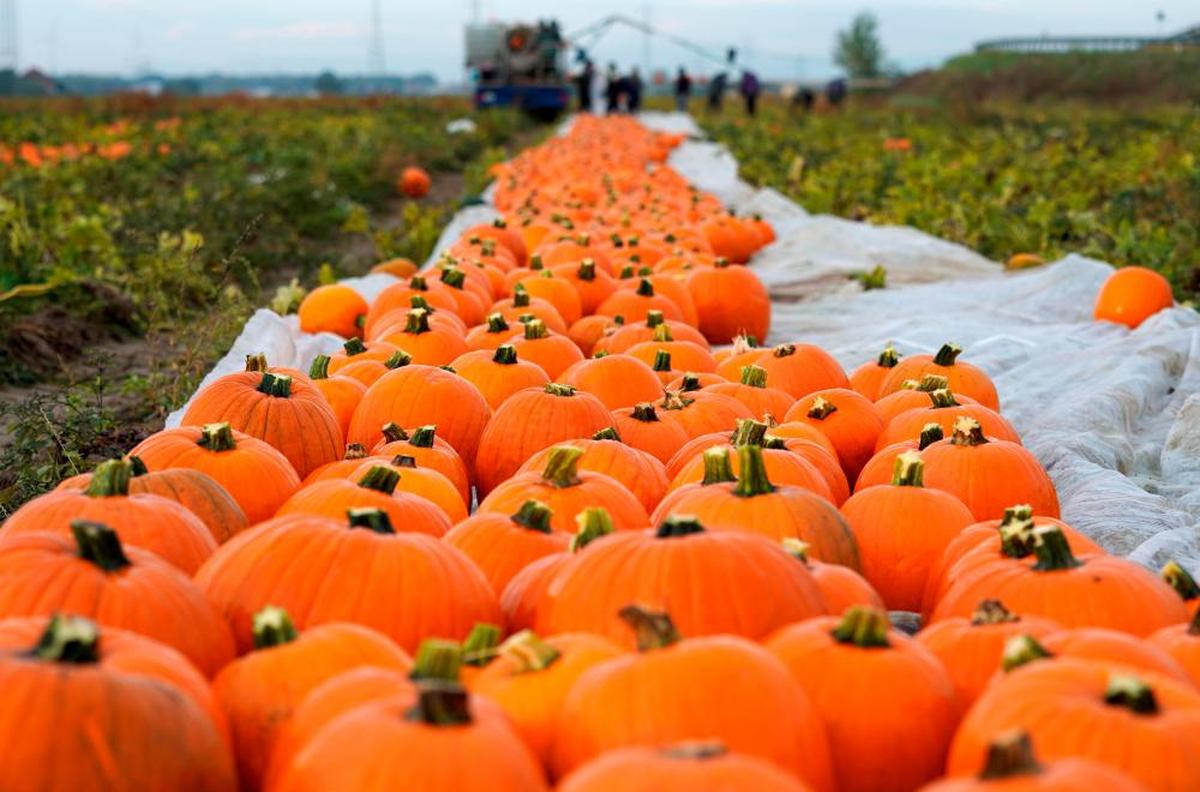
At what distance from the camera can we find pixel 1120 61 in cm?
5706

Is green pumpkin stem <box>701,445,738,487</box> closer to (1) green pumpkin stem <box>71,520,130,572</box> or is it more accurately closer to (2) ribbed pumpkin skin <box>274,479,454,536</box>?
(2) ribbed pumpkin skin <box>274,479,454,536</box>

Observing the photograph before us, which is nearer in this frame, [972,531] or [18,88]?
[972,531]

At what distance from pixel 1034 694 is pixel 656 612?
535 mm

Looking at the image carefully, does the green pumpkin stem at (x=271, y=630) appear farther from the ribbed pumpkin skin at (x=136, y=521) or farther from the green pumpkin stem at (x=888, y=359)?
the green pumpkin stem at (x=888, y=359)

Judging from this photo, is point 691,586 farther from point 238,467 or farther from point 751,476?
point 238,467

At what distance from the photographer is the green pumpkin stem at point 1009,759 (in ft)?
5.08

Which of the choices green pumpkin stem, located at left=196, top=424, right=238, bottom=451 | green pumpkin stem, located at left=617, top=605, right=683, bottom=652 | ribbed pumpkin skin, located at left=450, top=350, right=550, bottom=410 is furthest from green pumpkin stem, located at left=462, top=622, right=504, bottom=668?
ribbed pumpkin skin, located at left=450, top=350, right=550, bottom=410

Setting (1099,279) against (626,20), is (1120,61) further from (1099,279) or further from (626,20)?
(1099,279)

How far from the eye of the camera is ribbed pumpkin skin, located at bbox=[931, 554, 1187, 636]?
97.3 inches

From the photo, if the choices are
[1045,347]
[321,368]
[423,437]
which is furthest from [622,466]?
[1045,347]

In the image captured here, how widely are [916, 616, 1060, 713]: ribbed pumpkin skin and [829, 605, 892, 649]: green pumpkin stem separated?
0.59 ft

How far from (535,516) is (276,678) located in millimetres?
877

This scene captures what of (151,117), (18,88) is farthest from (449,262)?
(18,88)

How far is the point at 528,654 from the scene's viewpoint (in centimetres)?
203
